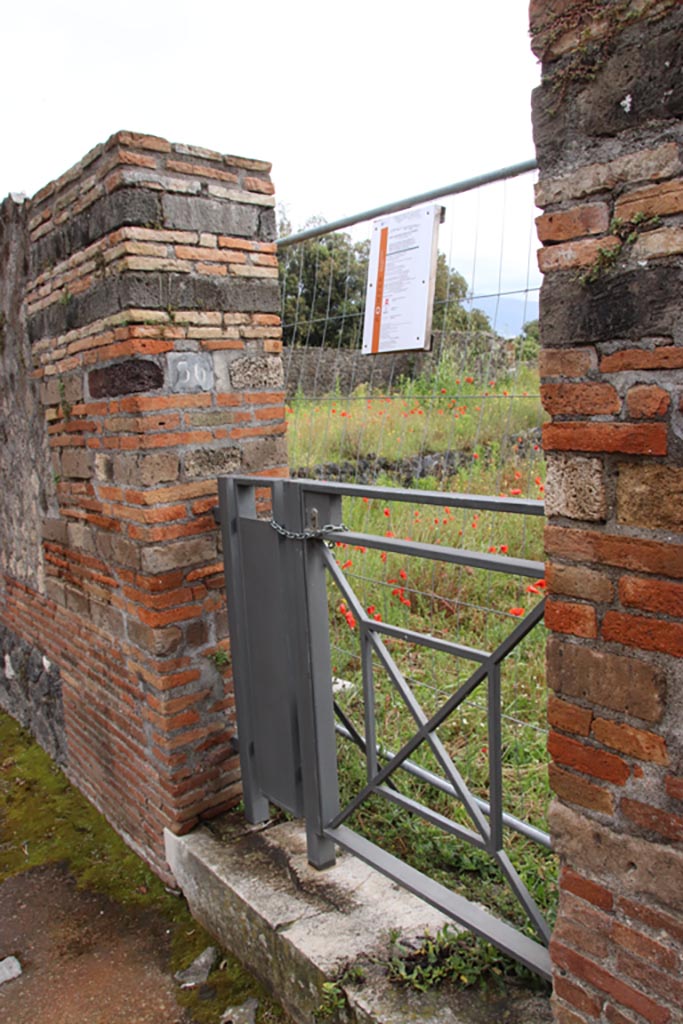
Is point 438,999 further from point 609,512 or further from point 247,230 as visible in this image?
point 247,230

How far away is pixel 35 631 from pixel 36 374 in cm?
149

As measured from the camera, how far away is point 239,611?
2770 millimetres

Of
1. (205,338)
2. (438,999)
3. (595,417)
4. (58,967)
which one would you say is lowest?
(58,967)

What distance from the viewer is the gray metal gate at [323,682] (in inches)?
74.5

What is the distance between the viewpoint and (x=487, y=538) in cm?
333

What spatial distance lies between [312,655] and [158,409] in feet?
3.42

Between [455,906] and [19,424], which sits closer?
[455,906]

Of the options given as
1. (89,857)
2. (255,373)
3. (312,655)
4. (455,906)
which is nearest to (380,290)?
(255,373)

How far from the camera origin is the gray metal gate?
74.5 inches

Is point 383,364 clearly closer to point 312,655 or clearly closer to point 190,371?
point 190,371

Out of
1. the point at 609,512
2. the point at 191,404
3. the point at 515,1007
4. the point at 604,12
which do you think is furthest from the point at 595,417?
the point at 191,404

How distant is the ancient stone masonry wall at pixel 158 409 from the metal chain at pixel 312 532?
0.57 m

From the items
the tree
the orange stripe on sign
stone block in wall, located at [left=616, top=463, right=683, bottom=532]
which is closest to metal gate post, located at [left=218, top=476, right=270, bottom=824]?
the orange stripe on sign

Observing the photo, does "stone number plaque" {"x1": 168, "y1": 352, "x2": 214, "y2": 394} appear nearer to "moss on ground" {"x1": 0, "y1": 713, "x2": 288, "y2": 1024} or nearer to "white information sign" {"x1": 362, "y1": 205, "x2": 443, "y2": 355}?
"white information sign" {"x1": 362, "y1": 205, "x2": 443, "y2": 355}
